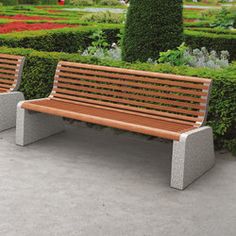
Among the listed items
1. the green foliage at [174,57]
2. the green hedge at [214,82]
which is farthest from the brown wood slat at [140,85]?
the green foliage at [174,57]

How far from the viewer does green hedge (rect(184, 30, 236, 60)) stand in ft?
36.8

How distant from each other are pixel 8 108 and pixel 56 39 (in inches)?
165

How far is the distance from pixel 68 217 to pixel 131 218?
0.47m

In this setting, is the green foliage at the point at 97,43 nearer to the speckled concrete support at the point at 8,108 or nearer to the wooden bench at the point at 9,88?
the wooden bench at the point at 9,88

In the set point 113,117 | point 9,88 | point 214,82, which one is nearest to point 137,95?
point 113,117

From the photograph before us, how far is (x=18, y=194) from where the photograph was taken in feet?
14.3

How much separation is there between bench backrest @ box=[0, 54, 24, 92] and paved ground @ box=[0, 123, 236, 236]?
832 millimetres

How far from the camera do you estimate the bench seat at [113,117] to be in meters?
4.75

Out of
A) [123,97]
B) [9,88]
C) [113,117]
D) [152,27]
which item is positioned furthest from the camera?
[152,27]

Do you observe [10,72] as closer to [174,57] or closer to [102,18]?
[174,57]

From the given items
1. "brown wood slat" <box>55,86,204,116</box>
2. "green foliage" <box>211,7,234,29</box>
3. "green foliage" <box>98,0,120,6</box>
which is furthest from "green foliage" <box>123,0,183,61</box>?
"green foliage" <box>98,0,120,6</box>

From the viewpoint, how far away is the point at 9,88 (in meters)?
6.64

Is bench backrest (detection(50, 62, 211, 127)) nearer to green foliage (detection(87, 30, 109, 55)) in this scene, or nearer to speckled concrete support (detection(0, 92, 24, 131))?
speckled concrete support (detection(0, 92, 24, 131))

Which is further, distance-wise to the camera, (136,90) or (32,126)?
(32,126)
